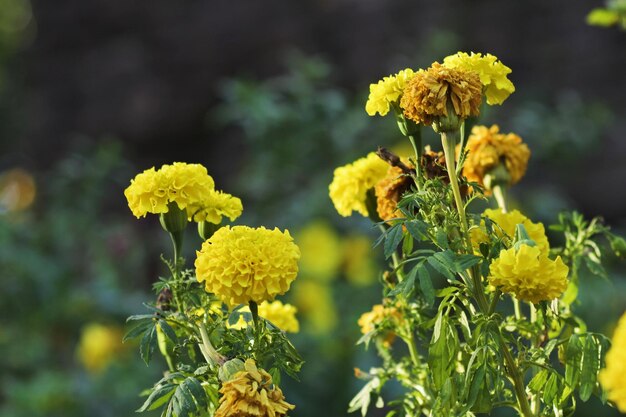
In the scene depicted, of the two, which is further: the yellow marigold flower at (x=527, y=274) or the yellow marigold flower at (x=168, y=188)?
the yellow marigold flower at (x=168, y=188)

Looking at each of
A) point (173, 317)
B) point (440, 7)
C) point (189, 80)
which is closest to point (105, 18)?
point (189, 80)

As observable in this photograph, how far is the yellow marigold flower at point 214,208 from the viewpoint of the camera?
988 mm

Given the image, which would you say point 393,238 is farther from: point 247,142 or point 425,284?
point 247,142

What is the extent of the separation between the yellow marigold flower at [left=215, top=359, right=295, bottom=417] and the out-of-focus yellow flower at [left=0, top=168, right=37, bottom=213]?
3.90 m

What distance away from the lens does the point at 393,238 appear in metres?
0.90

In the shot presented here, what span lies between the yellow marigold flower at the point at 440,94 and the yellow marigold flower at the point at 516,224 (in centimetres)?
14

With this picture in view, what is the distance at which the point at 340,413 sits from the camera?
2.67 metres

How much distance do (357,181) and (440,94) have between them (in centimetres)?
23

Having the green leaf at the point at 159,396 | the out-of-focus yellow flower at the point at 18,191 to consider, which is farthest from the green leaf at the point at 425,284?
the out-of-focus yellow flower at the point at 18,191

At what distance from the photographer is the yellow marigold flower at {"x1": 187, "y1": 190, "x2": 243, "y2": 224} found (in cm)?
99

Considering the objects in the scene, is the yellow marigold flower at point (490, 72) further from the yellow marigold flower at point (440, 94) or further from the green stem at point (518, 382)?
the green stem at point (518, 382)

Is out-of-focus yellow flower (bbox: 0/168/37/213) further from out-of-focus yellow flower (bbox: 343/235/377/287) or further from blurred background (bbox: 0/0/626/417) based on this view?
out-of-focus yellow flower (bbox: 343/235/377/287)

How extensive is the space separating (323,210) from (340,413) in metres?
0.78

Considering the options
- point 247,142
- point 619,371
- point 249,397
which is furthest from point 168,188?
point 247,142
